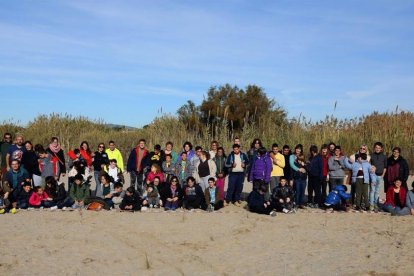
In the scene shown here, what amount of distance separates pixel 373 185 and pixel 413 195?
809 mm

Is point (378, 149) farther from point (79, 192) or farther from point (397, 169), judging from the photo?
point (79, 192)

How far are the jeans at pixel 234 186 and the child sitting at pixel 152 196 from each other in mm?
1625

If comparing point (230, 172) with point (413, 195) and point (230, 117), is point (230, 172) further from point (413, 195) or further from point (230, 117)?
point (230, 117)

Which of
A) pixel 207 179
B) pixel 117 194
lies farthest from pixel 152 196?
pixel 207 179

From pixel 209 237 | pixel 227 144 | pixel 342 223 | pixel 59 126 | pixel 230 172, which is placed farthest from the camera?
pixel 59 126

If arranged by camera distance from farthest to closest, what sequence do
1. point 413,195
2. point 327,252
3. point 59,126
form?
point 59,126, point 413,195, point 327,252

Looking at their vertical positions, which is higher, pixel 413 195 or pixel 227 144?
pixel 227 144

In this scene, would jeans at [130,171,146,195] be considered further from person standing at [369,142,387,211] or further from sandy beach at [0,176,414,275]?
person standing at [369,142,387,211]

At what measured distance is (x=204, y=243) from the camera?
8.55m

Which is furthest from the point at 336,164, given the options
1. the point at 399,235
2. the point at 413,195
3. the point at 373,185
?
the point at 399,235

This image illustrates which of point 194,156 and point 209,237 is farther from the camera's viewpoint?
point 194,156

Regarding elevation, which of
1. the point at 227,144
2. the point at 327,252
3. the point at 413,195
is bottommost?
the point at 327,252

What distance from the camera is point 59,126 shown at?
76.8 ft

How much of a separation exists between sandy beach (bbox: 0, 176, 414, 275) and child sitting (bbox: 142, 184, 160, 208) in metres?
0.78
